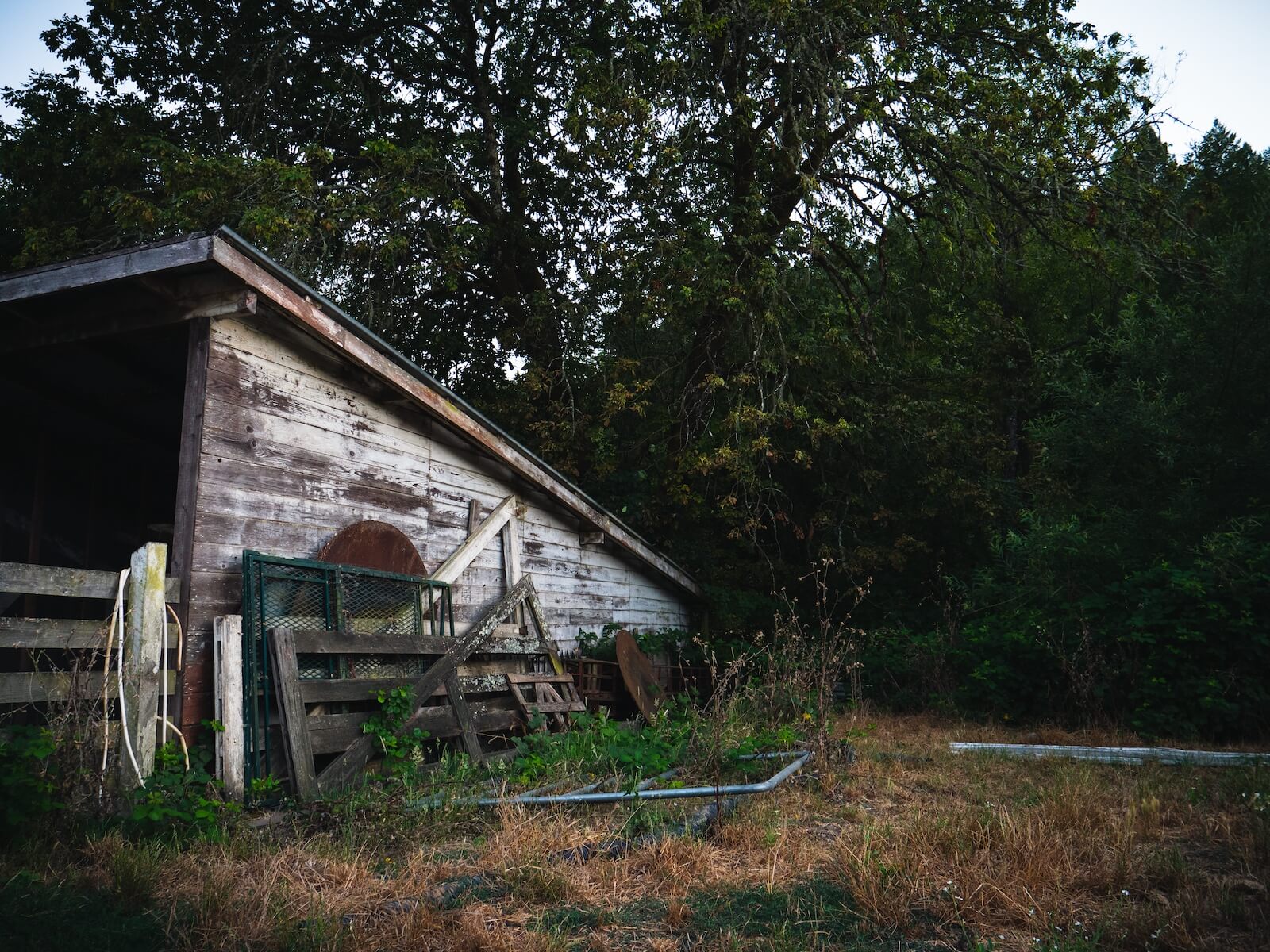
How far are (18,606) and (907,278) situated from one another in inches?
632

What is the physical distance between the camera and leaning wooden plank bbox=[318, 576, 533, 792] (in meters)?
5.17

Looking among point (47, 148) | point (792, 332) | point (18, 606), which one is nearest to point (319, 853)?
point (18, 606)

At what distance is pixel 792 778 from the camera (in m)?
5.71

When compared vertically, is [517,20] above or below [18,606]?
above

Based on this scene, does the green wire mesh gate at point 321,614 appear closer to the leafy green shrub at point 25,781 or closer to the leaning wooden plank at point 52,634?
the leaning wooden plank at point 52,634

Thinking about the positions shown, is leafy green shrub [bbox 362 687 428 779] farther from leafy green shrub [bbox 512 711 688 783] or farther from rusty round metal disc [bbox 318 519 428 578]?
rusty round metal disc [bbox 318 519 428 578]

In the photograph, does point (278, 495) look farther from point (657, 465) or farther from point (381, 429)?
point (657, 465)

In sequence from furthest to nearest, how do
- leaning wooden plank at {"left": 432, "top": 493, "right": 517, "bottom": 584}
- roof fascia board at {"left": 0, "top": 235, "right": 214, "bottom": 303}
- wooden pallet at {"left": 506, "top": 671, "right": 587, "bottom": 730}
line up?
1. wooden pallet at {"left": 506, "top": 671, "right": 587, "bottom": 730}
2. leaning wooden plank at {"left": 432, "top": 493, "right": 517, "bottom": 584}
3. roof fascia board at {"left": 0, "top": 235, "right": 214, "bottom": 303}

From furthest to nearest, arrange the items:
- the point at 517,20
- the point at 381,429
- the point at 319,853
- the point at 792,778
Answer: the point at 517,20
the point at 381,429
the point at 792,778
the point at 319,853

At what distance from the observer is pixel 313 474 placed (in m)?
6.12

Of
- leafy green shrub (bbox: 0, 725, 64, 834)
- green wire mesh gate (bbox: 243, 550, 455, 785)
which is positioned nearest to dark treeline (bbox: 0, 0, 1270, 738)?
green wire mesh gate (bbox: 243, 550, 455, 785)

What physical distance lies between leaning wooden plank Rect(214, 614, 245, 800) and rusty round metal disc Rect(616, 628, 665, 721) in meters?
4.65

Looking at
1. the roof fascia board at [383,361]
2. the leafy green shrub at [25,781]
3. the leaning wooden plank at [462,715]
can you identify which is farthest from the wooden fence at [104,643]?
the leaning wooden plank at [462,715]

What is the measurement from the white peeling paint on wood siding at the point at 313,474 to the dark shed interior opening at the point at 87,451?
79 cm
